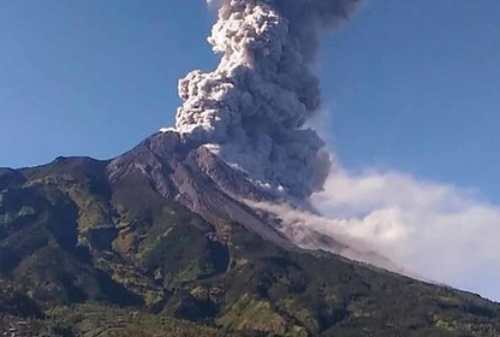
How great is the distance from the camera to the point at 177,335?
199 m

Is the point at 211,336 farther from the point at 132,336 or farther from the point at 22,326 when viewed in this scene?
the point at 22,326

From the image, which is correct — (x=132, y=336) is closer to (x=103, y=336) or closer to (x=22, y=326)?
(x=103, y=336)

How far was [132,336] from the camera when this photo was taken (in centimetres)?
19612

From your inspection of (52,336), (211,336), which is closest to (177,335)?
(211,336)

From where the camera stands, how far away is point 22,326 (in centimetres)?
19262

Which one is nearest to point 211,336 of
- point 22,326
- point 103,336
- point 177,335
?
point 177,335

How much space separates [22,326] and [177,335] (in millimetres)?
33577

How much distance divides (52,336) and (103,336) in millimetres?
12555

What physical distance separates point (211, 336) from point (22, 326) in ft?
135

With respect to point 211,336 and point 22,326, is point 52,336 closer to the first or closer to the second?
point 22,326

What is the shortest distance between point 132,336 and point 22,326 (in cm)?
2362

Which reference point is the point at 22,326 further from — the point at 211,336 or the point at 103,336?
the point at 211,336

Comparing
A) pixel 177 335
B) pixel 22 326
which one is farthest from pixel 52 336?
pixel 177 335

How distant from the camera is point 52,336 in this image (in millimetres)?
187750
